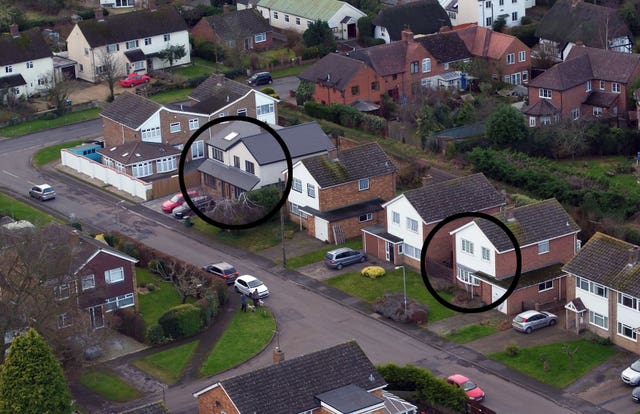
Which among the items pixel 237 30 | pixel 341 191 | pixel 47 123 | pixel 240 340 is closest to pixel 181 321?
pixel 240 340

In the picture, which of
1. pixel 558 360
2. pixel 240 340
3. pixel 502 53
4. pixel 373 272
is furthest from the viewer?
pixel 502 53

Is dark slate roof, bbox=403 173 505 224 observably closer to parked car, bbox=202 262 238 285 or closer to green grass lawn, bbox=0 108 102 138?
parked car, bbox=202 262 238 285

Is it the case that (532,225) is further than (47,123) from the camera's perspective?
No

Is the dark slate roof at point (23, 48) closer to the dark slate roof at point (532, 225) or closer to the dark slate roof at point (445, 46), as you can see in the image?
the dark slate roof at point (445, 46)

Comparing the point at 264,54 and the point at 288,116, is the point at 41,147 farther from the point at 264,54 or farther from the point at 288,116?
the point at 264,54

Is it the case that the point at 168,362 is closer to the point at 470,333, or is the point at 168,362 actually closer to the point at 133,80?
the point at 470,333

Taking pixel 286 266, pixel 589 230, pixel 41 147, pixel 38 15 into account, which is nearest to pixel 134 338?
pixel 286 266
